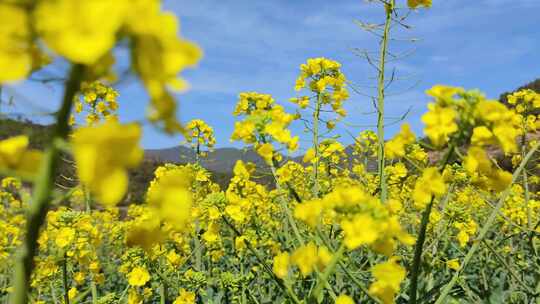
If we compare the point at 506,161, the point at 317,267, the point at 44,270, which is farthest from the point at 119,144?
the point at 506,161

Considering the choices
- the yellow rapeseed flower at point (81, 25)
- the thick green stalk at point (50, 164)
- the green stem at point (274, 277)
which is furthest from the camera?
the green stem at point (274, 277)

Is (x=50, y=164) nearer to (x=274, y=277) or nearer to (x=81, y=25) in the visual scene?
(x=81, y=25)

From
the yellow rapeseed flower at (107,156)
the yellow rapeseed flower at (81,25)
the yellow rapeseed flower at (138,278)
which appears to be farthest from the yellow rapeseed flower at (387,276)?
the yellow rapeseed flower at (138,278)

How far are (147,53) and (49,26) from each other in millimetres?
123

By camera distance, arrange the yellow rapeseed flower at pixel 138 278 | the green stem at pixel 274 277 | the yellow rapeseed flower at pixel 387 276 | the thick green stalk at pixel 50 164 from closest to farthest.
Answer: the thick green stalk at pixel 50 164 < the yellow rapeseed flower at pixel 387 276 < the green stem at pixel 274 277 < the yellow rapeseed flower at pixel 138 278

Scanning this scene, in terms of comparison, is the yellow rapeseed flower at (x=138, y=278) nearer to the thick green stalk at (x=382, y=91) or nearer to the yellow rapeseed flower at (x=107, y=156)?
the thick green stalk at (x=382, y=91)

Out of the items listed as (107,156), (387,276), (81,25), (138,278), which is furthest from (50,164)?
(138,278)

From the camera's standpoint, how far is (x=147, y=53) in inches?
26.4

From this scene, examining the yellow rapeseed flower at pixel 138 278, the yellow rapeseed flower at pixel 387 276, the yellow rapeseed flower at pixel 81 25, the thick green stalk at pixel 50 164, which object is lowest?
the yellow rapeseed flower at pixel 138 278

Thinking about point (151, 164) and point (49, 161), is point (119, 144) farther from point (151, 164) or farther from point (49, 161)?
point (151, 164)

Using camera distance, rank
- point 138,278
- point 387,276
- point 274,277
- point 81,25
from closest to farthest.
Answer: point 81,25 < point 387,276 < point 274,277 < point 138,278

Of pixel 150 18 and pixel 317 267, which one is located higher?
pixel 150 18

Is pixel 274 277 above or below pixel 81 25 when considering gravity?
below

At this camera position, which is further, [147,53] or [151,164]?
[151,164]
